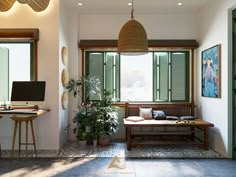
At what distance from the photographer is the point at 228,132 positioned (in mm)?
5027

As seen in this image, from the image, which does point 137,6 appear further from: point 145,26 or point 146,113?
point 146,113

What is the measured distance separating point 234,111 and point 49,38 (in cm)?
405

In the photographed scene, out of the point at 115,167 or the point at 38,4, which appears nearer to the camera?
the point at 115,167

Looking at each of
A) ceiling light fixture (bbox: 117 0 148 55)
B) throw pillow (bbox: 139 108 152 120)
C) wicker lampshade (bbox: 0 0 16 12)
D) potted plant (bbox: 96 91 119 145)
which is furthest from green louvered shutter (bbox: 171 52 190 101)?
wicker lampshade (bbox: 0 0 16 12)

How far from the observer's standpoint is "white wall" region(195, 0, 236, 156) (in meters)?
5.05

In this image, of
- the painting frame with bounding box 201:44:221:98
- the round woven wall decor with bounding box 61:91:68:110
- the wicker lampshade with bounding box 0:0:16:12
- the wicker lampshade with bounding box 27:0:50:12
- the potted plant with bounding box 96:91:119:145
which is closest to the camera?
the wicker lampshade with bounding box 27:0:50:12

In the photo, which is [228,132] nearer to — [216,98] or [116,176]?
[216,98]

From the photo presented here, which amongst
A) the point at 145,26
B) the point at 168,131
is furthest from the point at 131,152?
the point at 145,26

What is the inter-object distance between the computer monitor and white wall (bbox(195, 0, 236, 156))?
3638 millimetres

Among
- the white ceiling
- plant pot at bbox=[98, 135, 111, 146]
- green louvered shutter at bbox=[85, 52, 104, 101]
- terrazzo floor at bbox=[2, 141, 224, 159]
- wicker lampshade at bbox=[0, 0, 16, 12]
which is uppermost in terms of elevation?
the white ceiling

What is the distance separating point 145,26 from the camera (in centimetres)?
685

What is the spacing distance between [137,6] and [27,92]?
10.8ft

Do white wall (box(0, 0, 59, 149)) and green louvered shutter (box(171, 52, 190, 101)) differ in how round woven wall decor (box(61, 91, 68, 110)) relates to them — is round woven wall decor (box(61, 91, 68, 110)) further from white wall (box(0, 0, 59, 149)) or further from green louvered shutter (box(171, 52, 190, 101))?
green louvered shutter (box(171, 52, 190, 101))

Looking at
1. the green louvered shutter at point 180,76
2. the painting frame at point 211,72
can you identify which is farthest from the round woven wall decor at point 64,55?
the painting frame at point 211,72
